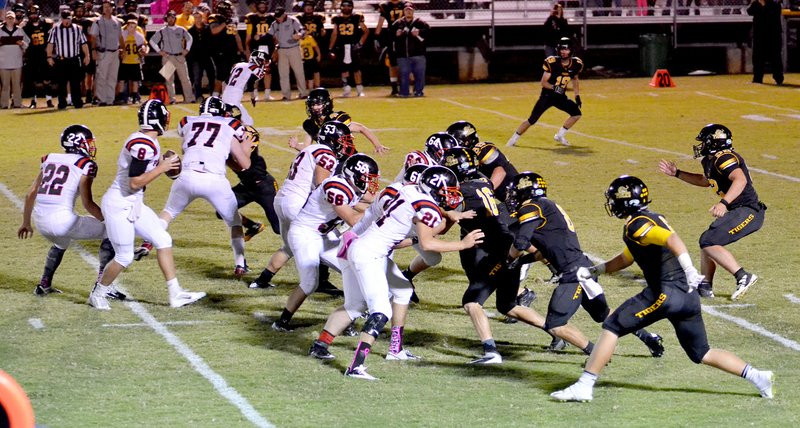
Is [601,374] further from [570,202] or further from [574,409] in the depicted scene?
[570,202]

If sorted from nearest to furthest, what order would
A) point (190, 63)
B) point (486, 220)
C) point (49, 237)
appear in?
1. point (486, 220)
2. point (49, 237)
3. point (190, 63)

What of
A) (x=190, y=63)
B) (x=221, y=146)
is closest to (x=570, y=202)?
(x=221, y=146)

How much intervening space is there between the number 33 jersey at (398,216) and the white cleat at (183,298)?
2.26 m

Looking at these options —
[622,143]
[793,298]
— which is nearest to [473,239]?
[793,298]

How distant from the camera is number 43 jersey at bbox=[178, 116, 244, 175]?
34.9 feet

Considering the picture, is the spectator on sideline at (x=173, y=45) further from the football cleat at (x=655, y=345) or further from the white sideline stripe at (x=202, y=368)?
the football cleat at (x=655, y=345)

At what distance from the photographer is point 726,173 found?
33.1ft

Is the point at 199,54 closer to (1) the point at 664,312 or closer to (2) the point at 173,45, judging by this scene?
(2) the point at 173,45

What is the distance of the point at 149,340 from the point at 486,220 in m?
2.51

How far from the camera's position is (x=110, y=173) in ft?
53.7

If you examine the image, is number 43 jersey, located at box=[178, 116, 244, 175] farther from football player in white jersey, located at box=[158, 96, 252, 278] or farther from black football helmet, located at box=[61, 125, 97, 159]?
black football helmet, located at box=[61, 125, 97, 159]

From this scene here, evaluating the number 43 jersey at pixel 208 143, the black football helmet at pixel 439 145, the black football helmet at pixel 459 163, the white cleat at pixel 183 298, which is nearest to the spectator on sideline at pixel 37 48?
the number 43 jersey at pixel 208 143

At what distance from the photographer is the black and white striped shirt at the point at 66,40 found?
21375 mm

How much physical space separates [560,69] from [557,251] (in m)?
9.69
